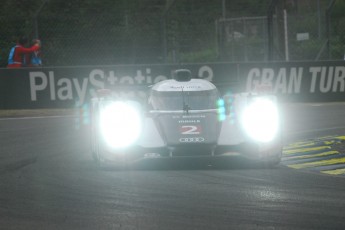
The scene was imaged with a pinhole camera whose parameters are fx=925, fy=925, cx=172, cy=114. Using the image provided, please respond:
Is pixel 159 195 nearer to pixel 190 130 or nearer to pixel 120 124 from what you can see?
pixel 190 130

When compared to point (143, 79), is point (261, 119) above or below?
below

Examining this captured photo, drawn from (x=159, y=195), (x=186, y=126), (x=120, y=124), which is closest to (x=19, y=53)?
(x=120, y=124)

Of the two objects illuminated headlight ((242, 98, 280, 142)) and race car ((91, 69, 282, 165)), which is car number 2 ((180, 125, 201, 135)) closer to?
race car ((91, 69, 282, 165))

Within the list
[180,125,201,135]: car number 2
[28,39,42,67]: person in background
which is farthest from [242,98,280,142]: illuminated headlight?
[28,39,42,67]: person in background

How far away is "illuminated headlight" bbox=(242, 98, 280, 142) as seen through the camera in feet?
35.5

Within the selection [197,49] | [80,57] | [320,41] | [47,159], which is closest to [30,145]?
[47,159]

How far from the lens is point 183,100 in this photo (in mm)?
10984

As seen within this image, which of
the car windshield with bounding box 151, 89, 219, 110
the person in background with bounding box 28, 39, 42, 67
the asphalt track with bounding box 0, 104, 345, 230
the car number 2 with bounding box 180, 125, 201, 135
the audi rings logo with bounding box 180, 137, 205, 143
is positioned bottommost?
the asphalt track with bounding box 0, 104, 345, 230

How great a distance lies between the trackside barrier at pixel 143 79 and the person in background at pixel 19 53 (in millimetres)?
1320

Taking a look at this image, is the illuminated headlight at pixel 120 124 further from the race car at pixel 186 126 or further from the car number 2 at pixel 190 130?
the car number 2 at pixel 190 130

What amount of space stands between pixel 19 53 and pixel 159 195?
12.4 m

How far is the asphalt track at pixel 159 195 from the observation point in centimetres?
721

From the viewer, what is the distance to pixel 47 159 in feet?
38.8

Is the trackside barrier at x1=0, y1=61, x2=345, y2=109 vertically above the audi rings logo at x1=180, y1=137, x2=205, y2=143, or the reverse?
the trackside barrier at x1=0, y1=61, x2=345, y2=109
